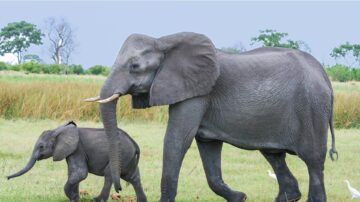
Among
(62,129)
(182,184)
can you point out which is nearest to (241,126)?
(62,129)

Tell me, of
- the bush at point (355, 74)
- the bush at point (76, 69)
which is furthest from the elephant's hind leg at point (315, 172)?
the bush at point (76, 69)

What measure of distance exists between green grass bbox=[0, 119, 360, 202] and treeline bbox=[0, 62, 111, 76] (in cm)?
3902

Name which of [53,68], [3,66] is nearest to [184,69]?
[53,68]

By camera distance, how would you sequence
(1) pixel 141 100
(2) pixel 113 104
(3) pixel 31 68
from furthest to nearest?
1. (3) pixel 31 68
2. (1) pixel 141 100
3. (2) pixel 113 104

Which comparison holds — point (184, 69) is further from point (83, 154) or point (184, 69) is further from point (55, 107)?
point (55, 107)

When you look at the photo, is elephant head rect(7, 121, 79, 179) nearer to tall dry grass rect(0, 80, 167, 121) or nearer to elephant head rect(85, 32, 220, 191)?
elephant head rect(85, 32, 220, 191)

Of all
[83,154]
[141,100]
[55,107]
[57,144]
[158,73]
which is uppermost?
[158,73]

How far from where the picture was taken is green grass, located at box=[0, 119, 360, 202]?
33.5 ft

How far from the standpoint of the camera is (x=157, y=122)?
21281 mm

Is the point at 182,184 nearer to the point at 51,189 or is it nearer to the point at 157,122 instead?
the point at 51,189

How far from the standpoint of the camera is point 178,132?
307 inches

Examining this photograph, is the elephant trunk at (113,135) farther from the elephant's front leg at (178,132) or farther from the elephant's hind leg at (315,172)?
the elephant's hind leg at (315,172)

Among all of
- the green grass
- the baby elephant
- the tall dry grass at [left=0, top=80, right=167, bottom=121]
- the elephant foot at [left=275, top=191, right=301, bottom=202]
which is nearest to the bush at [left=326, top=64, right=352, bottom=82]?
the tall dry grass at [left=0, top=80, right=167, bottom=121]

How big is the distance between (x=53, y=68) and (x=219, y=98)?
50961mm
